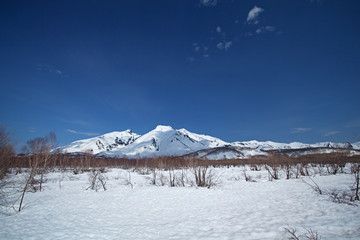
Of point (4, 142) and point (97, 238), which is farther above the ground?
point (4, 142)

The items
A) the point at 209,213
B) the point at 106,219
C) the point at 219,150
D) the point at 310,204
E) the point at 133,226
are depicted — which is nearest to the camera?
the point at 133,226

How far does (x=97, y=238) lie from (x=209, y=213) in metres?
3.39

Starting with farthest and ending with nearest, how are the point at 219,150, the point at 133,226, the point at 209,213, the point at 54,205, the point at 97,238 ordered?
the point at 219,150, the point at 54,205, the point at 209,213, the point at 133,226, the point at 97,238

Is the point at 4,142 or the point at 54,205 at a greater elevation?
the point at 4,142

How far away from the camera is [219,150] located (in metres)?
116

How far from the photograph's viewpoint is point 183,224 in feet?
14.9

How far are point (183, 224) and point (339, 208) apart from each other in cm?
498

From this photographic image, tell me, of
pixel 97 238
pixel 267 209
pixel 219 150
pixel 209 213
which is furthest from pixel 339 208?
pixel 219 150

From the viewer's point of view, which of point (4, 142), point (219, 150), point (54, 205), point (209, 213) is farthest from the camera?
point (219, 150)

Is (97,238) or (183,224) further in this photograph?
(183,224)

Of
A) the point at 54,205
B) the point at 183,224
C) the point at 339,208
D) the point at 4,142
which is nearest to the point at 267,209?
the point at 339,208

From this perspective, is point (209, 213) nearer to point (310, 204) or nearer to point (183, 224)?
point (183, 224)

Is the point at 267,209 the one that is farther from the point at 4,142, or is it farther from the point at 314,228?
the point at 4,142

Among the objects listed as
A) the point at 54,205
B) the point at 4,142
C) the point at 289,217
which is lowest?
the point at 54,205
